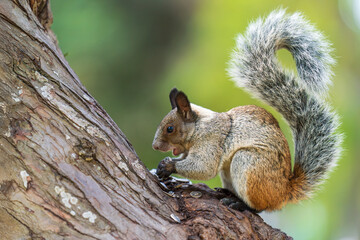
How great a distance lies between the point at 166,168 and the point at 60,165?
0.89 meters

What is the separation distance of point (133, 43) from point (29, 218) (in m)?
4.86

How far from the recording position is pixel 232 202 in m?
2.32

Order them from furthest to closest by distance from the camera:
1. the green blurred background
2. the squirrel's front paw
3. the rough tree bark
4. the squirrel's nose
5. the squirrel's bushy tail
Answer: the green blurred background
the squirrel's nose
the squirrel's bushy tail
the squirrel's front paw
the rough tree bark

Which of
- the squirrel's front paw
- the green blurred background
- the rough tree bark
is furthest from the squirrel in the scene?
the green blurred background

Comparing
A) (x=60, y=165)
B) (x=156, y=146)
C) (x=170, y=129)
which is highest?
(x=170, y=129)

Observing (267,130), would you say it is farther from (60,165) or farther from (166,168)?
(60,165)

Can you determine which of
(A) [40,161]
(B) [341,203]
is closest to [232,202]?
(A) [40,161]

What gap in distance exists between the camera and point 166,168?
241cm

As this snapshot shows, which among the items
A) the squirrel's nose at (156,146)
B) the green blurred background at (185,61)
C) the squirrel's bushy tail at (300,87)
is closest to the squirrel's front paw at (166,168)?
the squirrel's nose at (156,146)

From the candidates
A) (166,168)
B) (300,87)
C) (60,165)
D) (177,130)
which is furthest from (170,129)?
(60,165)

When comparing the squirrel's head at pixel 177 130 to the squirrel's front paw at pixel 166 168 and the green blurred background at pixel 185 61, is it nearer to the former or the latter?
the squirrel's front paw at pixel 166 168

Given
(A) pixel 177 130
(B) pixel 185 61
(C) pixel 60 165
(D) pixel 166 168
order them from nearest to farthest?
(C) pixel 60 165
(D) pixel 166 168
(A) pixel 177 130
(B) pixel 185 61

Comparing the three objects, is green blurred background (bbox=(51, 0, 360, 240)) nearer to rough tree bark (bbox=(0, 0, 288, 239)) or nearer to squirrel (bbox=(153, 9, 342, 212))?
squirrel (bbox=(153, 9, 342, 212))

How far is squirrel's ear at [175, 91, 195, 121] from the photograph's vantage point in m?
2.57
